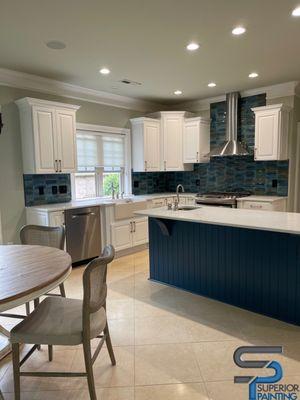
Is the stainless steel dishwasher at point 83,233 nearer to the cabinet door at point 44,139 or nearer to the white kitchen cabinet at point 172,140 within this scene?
the cabinet door at point 44,139

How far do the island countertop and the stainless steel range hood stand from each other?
6.54 ft

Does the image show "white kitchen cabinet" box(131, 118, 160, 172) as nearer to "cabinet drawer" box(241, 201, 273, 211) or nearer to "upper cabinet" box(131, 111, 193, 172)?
"upper cabinet" box(131, 111, 193, 172)

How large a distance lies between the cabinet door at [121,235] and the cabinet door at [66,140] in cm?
112

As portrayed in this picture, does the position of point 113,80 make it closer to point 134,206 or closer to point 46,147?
point 46,147

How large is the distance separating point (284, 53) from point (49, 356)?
3905 mm

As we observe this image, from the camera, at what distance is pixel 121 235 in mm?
4629

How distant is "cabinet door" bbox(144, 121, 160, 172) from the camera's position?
5440 millimetres

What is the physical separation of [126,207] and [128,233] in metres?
0.44

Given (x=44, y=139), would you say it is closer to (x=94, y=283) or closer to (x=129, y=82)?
(x=129, y=82)

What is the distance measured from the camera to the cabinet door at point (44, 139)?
389 centimetres

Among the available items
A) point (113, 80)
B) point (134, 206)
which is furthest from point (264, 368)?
point (113, 80)

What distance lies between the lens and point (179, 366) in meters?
2.04

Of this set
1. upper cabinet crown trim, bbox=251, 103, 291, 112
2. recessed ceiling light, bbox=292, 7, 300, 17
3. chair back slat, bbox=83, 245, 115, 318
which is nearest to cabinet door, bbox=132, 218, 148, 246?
upper cabinet crown trim, bbox=251, 103, 291, 112

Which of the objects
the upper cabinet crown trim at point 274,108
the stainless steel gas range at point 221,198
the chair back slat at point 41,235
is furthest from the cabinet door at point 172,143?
the chair back slat at point 41,235
